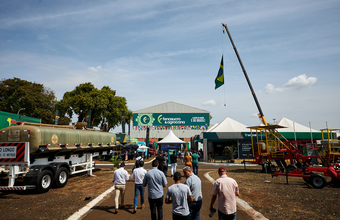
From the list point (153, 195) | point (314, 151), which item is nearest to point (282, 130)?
point (314, 151)

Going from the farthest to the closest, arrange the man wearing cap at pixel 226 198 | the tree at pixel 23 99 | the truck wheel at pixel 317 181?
1. the tree at pixel 23 99
2. the truck wheel at pixel 317 181
3. the man wearing cap at pixel 226 198

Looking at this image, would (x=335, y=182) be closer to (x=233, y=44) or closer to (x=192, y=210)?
(x=192, y=210)

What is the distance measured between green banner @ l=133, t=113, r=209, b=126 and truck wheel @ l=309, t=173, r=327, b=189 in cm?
5608

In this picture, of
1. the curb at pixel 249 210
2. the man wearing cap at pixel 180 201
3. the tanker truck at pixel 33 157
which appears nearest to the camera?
the man wearing cap at pixel 180 201

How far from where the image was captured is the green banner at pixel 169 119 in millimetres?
67438

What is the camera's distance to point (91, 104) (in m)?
39.0

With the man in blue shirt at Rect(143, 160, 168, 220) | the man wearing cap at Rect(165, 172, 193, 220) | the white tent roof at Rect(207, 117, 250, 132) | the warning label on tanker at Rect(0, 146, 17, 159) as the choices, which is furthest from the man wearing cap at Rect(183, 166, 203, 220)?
the white tent roof at Rect(207, 117, 250, 132)

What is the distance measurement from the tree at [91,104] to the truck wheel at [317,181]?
112 feet

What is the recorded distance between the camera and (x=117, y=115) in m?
42.4

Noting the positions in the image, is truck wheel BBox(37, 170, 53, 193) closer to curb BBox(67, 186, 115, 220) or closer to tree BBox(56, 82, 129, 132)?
curb BBox(67, 186, 115, 220)

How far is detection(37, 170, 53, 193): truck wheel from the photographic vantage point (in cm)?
1013

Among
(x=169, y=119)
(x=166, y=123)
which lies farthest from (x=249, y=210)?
(x=169, y=119)

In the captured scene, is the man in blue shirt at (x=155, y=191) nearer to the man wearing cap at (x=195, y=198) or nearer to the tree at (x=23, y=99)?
the man wearing cap at (x=195, y=198)

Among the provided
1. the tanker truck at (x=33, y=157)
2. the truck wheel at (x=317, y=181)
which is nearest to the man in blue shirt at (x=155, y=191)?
the tanker truck at (x=33, y=157)
